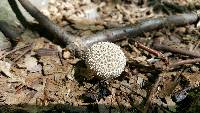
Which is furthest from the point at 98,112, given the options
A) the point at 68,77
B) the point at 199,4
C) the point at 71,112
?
the point at 199,4

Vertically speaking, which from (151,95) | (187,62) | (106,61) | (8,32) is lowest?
(151,95)

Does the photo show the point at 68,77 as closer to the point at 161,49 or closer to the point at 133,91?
the point at 133,91

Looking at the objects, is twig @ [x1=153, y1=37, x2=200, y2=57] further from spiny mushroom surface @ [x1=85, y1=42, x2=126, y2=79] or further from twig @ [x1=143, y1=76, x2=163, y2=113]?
spiny mushroom surface @ [x1=85, y1=42, x2=126, y2=79]

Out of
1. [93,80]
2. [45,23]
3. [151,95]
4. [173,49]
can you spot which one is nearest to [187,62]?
[173,49]

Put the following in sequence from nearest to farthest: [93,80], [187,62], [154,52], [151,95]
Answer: [151,95] < [93,80] < [187,62] < [154,52]

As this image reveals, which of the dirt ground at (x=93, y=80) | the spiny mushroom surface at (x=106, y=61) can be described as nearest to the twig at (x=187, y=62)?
the dirt ground at (x=93, y=80)

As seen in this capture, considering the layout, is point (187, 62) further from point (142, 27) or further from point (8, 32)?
point (8, 32)

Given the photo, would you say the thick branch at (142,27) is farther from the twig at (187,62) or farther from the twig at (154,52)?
the twig at (187,62)
